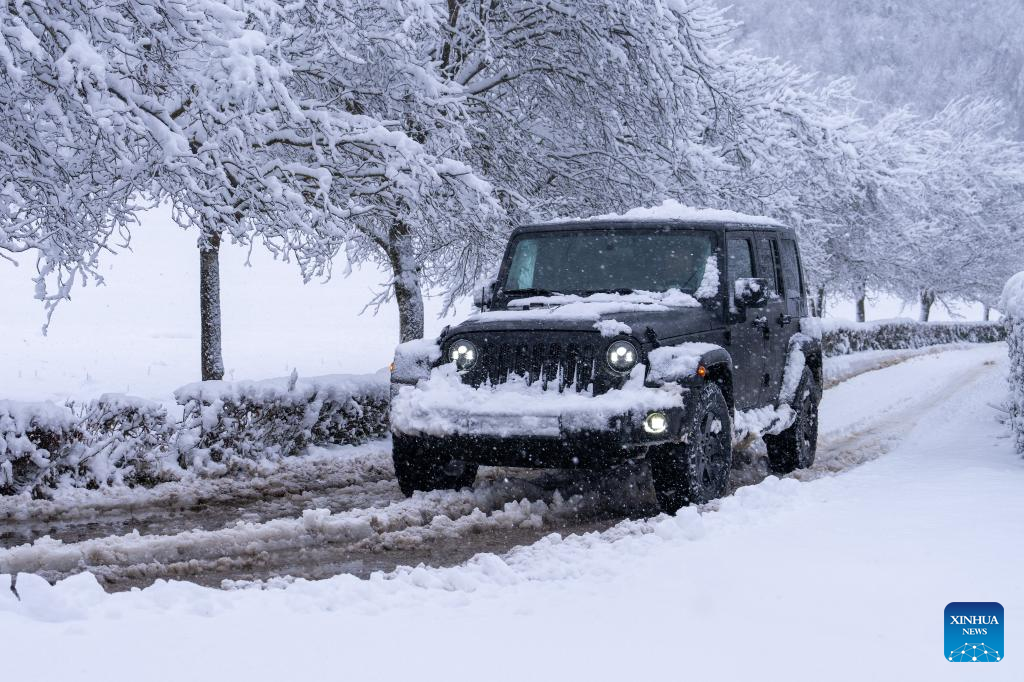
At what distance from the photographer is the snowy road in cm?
555

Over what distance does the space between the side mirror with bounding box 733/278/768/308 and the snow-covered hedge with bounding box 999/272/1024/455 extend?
117 inches

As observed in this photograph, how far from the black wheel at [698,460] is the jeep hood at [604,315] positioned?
56 centimetres

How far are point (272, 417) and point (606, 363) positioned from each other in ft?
12.0

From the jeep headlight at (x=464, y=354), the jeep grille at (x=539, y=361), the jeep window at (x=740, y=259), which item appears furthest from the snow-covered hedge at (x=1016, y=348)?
A: the jeep headlight at (x=464, y=354)

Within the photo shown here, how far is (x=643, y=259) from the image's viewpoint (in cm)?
793

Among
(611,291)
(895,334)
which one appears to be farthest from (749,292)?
A: (895,334)

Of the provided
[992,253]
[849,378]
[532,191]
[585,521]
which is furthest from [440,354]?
[992,253]

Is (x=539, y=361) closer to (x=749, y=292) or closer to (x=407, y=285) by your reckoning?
(x=749, y=292)

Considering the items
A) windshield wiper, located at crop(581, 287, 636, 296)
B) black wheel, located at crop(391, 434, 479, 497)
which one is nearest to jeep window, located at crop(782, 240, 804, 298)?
windshield wiper, located at crop(581, 287, 636, 296)

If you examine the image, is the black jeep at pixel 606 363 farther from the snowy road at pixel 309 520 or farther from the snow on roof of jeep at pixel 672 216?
the snowy road at pixel 309 520

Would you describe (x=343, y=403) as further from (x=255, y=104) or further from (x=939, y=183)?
(x=939, y=183)

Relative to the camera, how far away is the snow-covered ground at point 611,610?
3.77 meters

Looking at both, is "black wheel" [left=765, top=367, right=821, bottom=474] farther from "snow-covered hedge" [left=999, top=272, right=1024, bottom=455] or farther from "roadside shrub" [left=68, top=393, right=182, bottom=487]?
"roadside shrub" [left=68, top=393, right=182, bottom=487]

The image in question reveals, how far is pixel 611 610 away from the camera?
4477 mm
